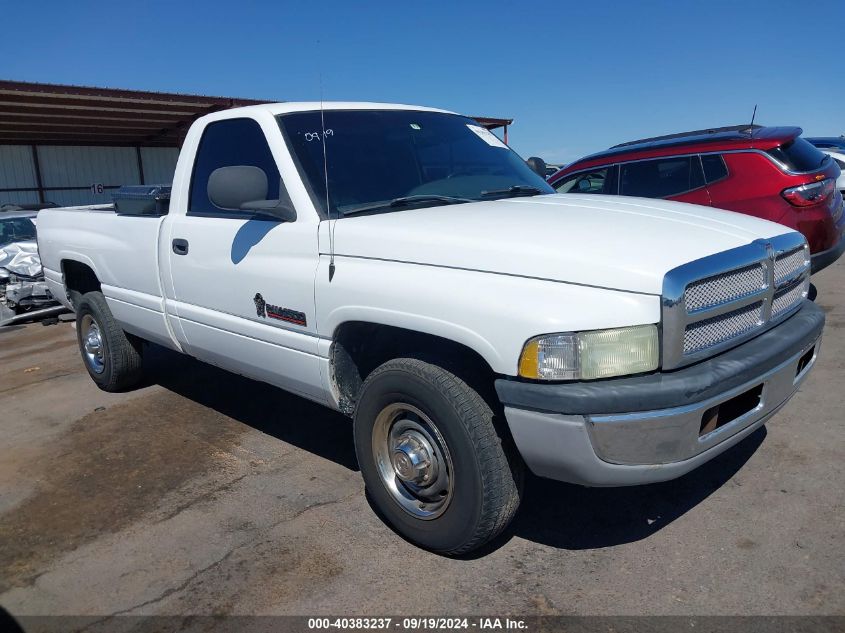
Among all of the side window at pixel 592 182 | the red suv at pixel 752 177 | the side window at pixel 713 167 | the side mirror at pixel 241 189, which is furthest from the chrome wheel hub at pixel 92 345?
the side window at pixel 713 167

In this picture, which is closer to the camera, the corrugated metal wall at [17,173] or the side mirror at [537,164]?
the side mirror at [537,164]

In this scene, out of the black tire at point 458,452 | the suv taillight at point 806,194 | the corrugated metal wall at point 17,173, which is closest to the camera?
the black tire at point 458,452

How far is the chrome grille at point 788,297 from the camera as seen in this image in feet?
9.89

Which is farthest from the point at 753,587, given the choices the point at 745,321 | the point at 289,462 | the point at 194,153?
the point at 194,153

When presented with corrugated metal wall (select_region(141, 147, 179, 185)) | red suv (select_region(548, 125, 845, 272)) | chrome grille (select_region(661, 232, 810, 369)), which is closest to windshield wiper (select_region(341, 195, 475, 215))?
chrome grille (select_region(661, 232, 810, 369))

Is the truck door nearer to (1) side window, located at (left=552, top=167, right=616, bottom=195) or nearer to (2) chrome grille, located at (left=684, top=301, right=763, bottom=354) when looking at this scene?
(2) chrome grille, located at (left=684, top=301, right=763, bottom=354)

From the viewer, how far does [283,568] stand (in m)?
2.95

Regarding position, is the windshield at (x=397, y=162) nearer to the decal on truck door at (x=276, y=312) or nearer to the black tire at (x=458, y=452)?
the decal on truck door at (x=276, y=312)

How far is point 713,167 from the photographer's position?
6.27 m

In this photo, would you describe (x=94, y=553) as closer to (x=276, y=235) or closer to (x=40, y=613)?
(x=40, y=613)

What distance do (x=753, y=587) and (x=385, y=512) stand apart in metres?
1.55

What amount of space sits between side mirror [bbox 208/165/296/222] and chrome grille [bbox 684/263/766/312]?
186 cm

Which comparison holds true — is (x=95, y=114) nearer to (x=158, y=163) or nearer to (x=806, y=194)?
(x=158, y=163)

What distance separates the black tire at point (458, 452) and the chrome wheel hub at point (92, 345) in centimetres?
342
